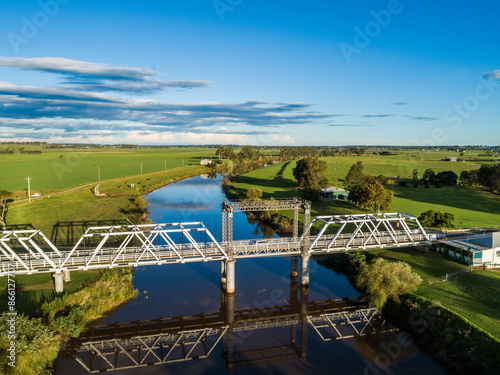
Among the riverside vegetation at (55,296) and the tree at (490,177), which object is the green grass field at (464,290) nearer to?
the riverside vegetation at (55,296)

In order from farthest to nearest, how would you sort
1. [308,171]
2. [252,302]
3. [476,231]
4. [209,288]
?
[308,171] < [476,231] < [209,288] < [252,302]

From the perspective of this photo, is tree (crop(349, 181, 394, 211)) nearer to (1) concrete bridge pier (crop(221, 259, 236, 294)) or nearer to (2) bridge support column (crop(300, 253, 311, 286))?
(2) bridge support column (crop(300, 253, 311, 286))

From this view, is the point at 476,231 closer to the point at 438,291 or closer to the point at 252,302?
the point at 438,291

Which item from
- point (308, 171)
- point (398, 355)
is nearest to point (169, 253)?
point (398, 355)

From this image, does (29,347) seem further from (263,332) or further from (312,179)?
(312,179)

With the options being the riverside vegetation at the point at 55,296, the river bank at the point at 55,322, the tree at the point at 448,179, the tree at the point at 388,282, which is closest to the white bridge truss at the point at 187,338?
the river bank at the point at 55,322

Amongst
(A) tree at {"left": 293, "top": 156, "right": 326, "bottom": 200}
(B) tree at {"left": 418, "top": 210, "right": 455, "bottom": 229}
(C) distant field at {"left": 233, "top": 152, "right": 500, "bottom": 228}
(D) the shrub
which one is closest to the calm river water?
(D) the shrub
